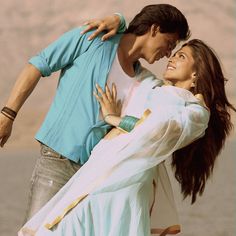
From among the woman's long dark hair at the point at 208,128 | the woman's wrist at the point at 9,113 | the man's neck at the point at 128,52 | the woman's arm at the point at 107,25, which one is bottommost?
the woman's long dark hair at the point at 208,128

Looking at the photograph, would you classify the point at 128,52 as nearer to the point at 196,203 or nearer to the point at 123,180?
the point at 123,180

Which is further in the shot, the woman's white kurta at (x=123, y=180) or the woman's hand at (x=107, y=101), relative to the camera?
the woman's hand at (x=107, y=101)

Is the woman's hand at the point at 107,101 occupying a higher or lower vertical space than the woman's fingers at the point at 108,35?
lower

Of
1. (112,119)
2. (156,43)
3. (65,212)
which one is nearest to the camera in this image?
(65,212)

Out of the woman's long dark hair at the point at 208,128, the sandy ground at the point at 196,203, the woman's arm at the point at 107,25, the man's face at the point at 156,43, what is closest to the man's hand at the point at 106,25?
the woman's arm at the point at 107,25

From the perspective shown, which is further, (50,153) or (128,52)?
(128,52)

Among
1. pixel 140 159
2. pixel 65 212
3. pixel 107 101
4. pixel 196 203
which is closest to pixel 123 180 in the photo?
pixel 140 159

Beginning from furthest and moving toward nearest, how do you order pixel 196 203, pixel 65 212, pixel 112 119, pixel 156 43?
pixel 196 203 → pixel 156 43 → pixel 112 119 → pixel 65 212

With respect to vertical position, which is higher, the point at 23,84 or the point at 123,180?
the point at 23,84

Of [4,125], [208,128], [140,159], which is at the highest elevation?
[4,125]

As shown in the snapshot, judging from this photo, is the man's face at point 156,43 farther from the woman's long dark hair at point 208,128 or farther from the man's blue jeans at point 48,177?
the man's blue jeans at point 48,177

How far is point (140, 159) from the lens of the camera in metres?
2.05

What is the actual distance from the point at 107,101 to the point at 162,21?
301mm

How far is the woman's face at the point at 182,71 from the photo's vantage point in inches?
88.1
